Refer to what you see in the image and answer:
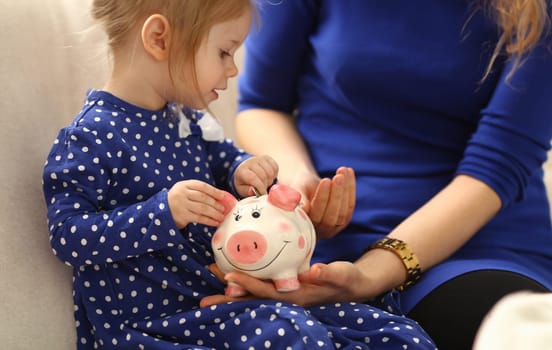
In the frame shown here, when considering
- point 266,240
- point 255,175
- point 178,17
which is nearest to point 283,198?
point 266,240

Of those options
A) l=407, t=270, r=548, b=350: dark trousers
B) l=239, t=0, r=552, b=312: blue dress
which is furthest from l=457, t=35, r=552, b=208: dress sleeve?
l=407, t=270, r=548, b=350: dark trousers

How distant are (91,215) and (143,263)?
89mm

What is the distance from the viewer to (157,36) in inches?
34.4

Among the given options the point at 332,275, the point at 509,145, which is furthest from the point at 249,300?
the point at 509,145

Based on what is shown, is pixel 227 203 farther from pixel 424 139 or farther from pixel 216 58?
pixel 424 139

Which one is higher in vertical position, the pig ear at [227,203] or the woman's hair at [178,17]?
the woman's hair at [178,17]

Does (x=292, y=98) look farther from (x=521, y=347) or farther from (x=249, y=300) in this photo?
(x=521, y=347)

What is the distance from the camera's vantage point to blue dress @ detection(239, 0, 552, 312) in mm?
1027

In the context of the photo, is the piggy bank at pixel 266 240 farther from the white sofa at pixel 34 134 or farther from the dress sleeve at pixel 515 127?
the dress sleeve at pixel 515 127

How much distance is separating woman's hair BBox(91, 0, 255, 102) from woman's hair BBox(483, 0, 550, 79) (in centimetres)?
37

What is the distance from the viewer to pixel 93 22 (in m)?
0.95

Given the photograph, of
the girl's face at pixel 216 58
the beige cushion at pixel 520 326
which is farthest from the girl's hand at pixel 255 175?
the beige cushion at pixel 520 326

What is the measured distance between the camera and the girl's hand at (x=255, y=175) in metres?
0.95

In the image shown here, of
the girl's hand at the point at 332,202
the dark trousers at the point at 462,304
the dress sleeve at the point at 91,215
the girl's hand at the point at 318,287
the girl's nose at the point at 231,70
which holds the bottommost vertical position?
the dark trousers at the point at 462,304
